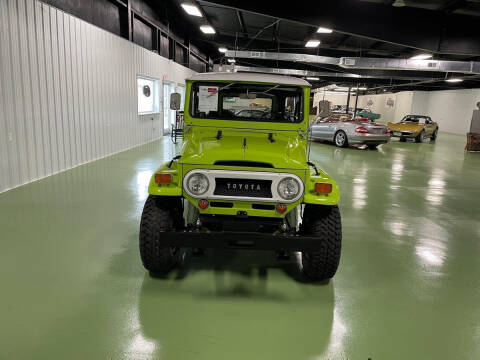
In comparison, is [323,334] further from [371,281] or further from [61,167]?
[61,167]

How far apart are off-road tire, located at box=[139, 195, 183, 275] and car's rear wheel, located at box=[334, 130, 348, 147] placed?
11.0 metres

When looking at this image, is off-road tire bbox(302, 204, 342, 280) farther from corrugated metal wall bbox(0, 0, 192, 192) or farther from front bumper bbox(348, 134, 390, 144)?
front bumper bbox(348, 134, 390, 144)

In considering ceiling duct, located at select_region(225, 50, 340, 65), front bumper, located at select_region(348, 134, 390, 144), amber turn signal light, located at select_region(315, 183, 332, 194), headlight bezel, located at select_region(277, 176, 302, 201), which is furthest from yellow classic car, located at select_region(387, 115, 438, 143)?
headlight bezel, located at select_region(277, 176, 302, 201)

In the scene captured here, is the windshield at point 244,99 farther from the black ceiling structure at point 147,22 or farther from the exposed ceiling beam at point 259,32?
the exposed ceiling beam at point 259,32

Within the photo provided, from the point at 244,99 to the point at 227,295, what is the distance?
2.06 meters

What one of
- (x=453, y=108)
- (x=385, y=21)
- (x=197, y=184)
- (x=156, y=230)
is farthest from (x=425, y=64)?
(x=453, y=108)

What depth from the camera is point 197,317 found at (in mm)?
2547

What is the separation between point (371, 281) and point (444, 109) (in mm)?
26497

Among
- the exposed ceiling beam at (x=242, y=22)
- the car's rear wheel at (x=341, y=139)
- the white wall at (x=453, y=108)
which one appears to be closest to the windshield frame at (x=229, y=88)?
the exposed ceiling beam at (x=242, y=22)

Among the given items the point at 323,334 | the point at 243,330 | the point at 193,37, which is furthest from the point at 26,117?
the point at 193,37

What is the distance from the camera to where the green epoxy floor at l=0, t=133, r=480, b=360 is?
89.4 inches

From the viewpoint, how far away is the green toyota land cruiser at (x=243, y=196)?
266 cm

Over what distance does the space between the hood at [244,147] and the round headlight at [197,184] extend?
0.12m

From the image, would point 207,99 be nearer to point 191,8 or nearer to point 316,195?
point 316,195
